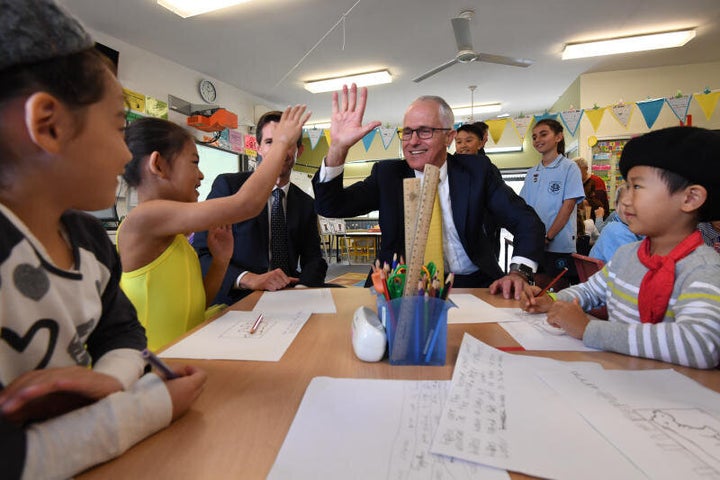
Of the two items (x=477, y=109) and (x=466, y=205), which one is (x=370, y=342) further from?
(x=477, y=109)

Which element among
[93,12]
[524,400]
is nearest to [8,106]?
[524,400]

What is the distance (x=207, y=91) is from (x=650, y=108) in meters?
5.68

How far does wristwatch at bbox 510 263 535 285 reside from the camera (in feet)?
4.69

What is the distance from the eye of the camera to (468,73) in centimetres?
525

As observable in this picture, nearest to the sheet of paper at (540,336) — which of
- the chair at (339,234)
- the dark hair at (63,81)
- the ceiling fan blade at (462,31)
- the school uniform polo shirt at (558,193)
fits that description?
the dark hair at (63,81)

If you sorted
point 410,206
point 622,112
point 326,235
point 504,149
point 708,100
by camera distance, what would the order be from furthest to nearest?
point 504,149 → point 326,235 → point 622,112 → point 708,100 → point 410,206

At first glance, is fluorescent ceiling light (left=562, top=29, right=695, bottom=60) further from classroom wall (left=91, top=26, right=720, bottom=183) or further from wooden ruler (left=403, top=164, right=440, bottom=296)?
wooden ruler (left=403, top=164, right=440, bottom=296)

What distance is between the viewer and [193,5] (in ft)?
10.6

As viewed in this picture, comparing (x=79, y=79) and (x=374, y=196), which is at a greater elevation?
(x=79, y=79)

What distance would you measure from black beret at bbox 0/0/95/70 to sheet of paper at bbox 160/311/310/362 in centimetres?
51

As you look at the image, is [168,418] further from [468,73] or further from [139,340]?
[468,73]

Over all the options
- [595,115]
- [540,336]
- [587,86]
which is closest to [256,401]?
[540,336]

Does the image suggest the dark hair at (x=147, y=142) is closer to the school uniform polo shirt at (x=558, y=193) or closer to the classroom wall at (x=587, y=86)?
the school uniform polo shirt at (x=558, y=193)

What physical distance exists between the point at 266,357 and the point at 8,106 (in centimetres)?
51
